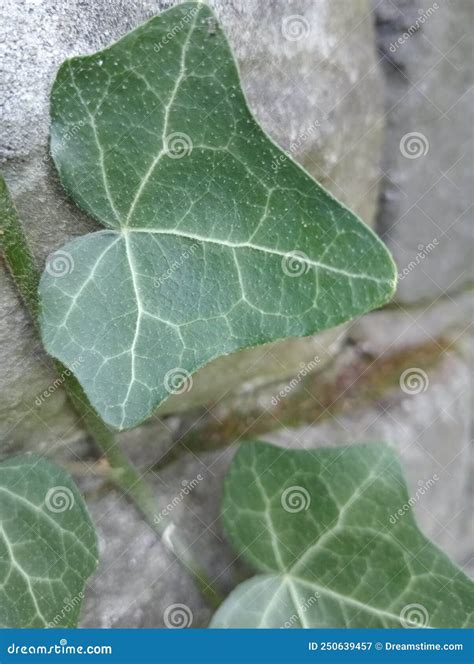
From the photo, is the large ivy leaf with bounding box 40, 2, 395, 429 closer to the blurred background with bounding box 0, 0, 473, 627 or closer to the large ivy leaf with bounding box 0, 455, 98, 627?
the blurred background with bounding box 0, 0, 473, 627

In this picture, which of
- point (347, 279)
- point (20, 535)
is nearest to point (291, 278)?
point (347, 279)

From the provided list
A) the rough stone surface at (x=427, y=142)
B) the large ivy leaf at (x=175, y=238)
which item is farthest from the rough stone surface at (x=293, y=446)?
the large ivy leaf at (x=175, y=238)

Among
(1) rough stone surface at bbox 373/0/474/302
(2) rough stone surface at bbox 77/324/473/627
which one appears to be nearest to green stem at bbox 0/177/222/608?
(2) rough stone surface at bbox 77/324/473/627

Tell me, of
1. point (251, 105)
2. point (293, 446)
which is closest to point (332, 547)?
point (293, 446)

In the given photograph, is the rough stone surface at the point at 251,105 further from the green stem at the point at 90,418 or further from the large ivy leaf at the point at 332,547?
the large ivy leaf at the point at 332,547

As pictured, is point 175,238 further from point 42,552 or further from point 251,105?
point 42,552

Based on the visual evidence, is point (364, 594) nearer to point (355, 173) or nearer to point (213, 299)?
point (213, 299)

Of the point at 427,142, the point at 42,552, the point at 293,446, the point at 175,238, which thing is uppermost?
the point at 427,142
